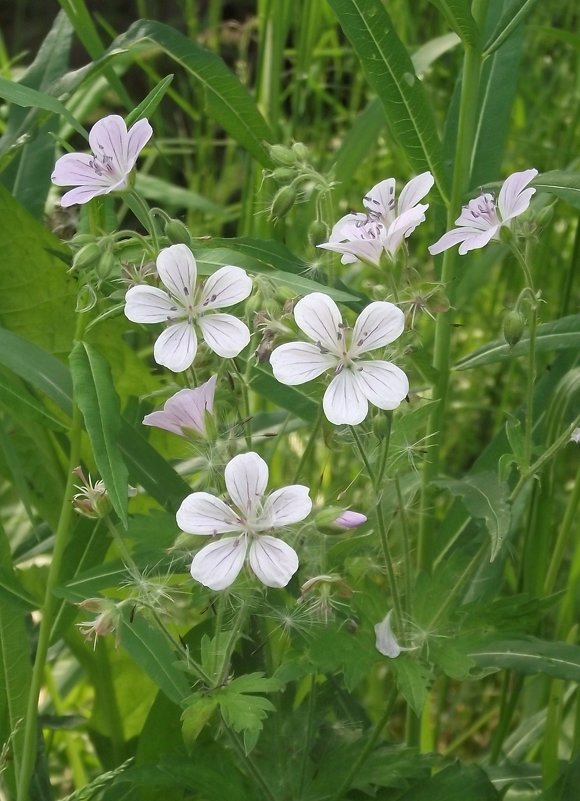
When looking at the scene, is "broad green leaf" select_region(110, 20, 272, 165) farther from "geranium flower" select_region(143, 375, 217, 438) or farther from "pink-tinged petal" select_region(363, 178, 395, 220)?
"geranium flower" select_region(143, 375, 217, 438)

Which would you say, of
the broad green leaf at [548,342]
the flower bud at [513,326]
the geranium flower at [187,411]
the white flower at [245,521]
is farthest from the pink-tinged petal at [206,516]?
the broad green leaf at [548,342]

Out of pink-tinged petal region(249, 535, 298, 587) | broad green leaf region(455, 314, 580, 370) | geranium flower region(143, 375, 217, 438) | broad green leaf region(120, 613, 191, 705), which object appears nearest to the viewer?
pink-tinged petal region(249, 535, 298, 587)

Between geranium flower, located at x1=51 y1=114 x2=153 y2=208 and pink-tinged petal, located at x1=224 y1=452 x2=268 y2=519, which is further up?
geranium flower, located at x1=51 y1=114 x2=153 y2=208

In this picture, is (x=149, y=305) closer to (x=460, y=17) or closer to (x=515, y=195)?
(x=515, y=195)

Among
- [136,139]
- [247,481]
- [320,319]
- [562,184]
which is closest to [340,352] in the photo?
[320,319]

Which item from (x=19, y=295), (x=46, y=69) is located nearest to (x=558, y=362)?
(x=19, y=295)

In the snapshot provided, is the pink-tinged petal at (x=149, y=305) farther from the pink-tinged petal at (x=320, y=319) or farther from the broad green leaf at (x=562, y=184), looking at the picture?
the broad green leaf at (x=562, y=184)

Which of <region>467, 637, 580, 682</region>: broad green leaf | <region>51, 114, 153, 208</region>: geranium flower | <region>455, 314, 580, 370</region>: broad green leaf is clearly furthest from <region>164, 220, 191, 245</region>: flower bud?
<region>467, 637, 580, 682</region>: broad green leaf
